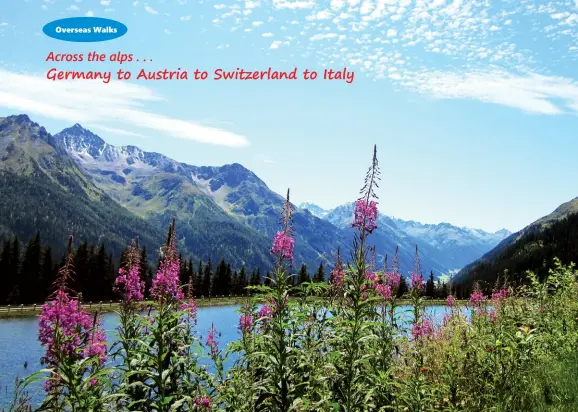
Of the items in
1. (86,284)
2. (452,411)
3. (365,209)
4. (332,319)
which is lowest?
(86,284)

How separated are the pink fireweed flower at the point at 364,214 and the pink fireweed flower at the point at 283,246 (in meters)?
1.51

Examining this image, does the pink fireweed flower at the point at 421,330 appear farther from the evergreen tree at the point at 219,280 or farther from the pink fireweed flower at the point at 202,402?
the evergreen tree at the point at 219,280

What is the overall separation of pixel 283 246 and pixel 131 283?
3.41m

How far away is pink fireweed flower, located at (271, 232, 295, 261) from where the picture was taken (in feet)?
24.4

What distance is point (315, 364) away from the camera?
22.2 ft

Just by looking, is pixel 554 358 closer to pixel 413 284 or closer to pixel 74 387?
pixel 413 284

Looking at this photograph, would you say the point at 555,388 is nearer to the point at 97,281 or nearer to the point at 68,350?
the point at 68,350

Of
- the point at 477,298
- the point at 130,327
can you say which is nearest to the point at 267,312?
the point at 130,327

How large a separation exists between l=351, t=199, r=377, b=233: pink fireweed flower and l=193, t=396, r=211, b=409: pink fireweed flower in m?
3.25

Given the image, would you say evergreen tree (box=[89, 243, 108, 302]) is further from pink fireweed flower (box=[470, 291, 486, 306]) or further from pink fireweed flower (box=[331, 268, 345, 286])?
pink fireweed flower (box=[331, 268, 345, 286])

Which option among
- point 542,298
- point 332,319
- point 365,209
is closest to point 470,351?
point 332,319

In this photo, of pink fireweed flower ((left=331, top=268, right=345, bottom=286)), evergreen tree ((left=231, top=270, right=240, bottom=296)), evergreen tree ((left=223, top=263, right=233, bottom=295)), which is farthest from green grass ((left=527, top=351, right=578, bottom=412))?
evergreen tree ((left=231, top=270, right=240, bottom=296))

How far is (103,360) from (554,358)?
28.8 ft

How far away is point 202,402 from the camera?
5.80 meters
